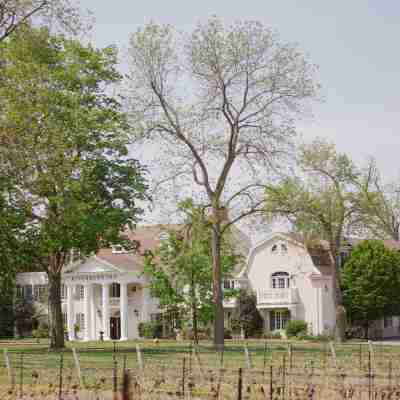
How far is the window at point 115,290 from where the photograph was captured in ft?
250

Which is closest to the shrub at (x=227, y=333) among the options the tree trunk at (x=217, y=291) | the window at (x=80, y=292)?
the window at (x=80, y=292)

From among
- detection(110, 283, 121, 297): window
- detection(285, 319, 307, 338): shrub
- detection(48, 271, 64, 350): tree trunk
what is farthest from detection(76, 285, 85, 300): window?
detection(48, 271, 64, 350): tree trunk

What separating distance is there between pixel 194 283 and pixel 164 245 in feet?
10.5

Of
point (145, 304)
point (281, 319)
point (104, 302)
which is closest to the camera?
point (281, 319)

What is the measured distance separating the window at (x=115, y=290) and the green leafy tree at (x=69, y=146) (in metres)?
27.6

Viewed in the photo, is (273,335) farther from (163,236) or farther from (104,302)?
(104,302)

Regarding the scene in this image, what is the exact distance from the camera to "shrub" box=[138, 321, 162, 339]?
232 ft

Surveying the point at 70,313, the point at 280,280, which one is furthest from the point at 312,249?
the point at 70,313

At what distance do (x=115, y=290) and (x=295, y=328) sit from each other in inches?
672

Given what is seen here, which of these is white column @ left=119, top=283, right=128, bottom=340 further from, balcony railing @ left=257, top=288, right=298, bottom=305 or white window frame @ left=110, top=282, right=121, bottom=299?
balcony railing @ left=257, top=288, right=298, bottom=305

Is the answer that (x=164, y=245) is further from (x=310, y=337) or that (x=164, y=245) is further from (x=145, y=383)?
(x=145, y=383)

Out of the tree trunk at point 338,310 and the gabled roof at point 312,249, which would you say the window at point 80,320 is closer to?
the gabled roof at point 312,249

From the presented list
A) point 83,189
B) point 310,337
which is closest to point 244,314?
point 310,337

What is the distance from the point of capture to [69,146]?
1599 inches
